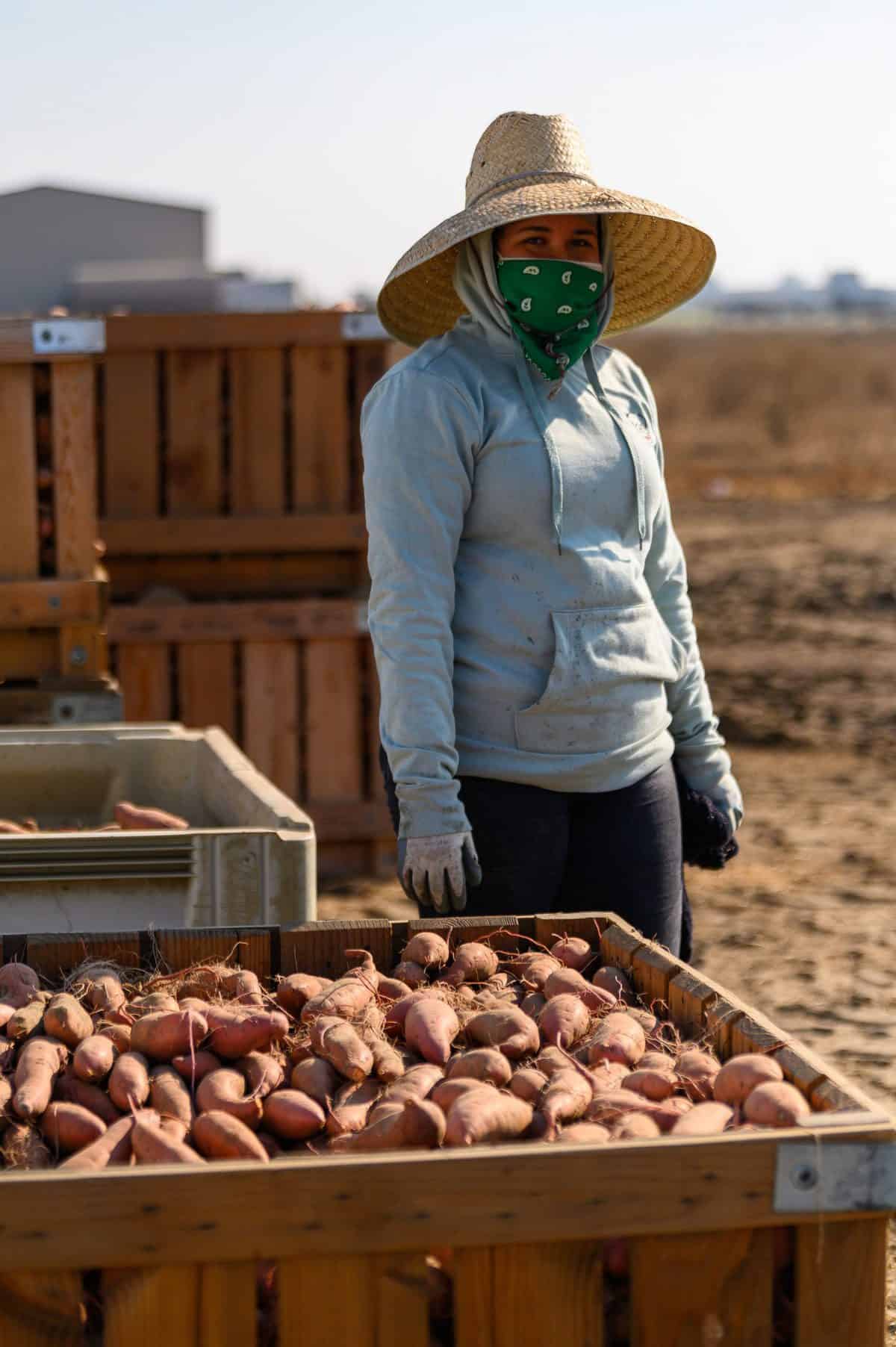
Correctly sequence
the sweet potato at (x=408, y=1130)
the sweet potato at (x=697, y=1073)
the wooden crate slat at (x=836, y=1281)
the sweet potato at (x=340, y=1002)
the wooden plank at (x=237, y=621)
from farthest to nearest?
the wooden plank at (x=237, y=621) < the sweet potato at (x=340, y=1002) < the sweet potato at (x=697, y=1073) < the sweet potato at (x=408, y=1130) < the wooden crate slat at (x=836, y=1281)

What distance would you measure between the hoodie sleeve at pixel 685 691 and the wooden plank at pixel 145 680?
3347mm

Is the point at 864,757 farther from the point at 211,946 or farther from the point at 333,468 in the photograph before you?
the point at 211,946

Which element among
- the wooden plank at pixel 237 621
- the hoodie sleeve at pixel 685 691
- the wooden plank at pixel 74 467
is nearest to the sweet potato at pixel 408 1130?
the hoodie sleeve at pixel 685 691

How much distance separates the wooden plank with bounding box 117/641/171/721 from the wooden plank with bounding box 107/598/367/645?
4cm

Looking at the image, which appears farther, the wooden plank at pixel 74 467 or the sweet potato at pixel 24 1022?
the wooden plank at pixel 74 467

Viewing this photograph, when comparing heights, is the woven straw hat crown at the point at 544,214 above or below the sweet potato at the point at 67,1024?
above

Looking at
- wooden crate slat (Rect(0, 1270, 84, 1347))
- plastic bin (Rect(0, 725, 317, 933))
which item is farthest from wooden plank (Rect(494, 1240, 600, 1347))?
plastic bin (Rect(0, 725, 317, 933))

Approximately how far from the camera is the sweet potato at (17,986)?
102 inches

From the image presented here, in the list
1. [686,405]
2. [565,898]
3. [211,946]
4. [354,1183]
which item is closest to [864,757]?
[565,898]

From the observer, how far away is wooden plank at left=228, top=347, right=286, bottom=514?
6.53 m

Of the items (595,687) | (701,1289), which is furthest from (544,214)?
(701,1289)

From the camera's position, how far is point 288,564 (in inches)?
263

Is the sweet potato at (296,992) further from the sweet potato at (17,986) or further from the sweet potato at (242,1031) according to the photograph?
the sweet potato at (17,986)

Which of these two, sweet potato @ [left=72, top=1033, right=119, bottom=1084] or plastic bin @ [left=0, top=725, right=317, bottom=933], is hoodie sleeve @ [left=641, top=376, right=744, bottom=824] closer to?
plastic bin @ [left=0, top=725, right=317, bottom=933]
